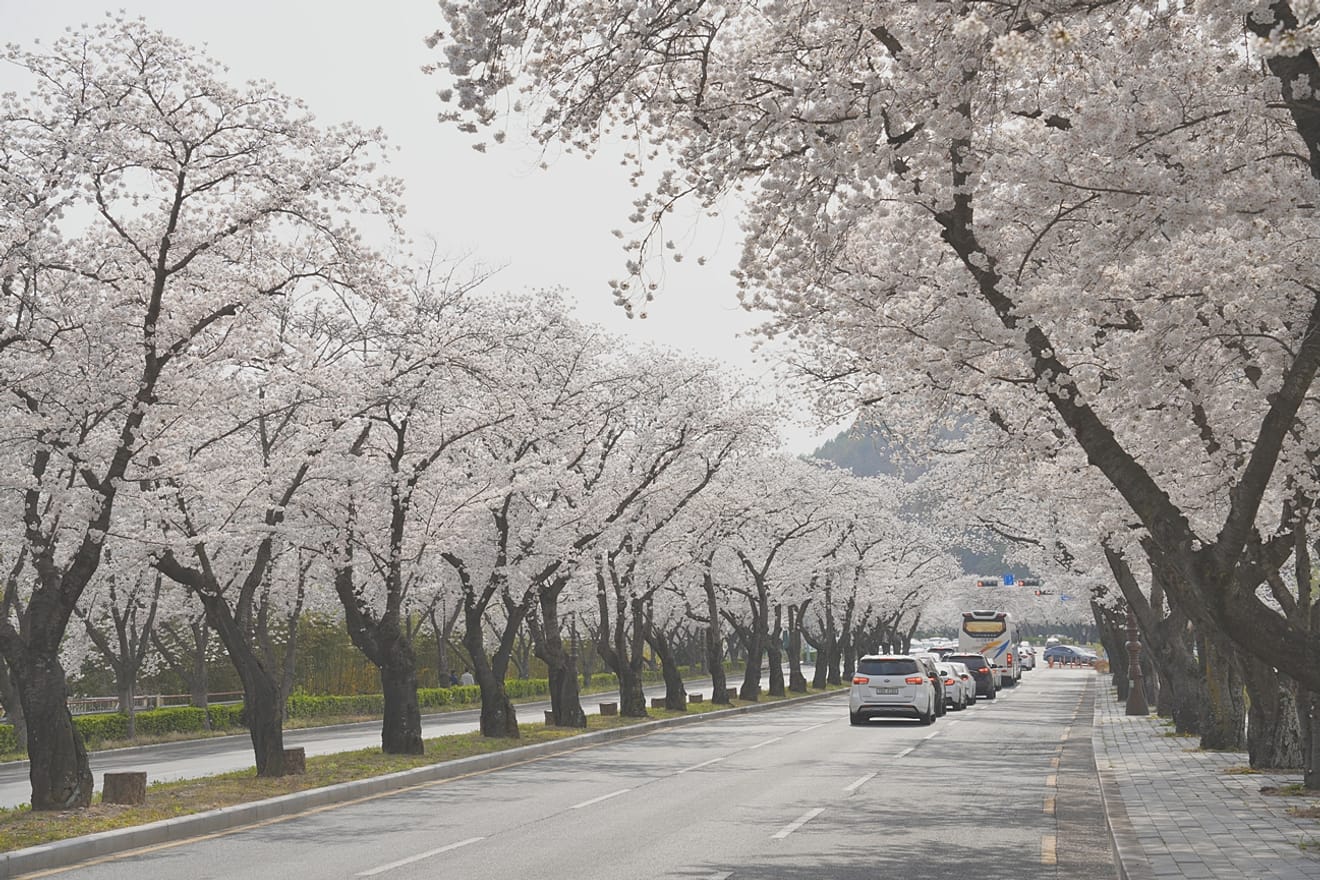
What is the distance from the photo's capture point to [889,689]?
107 ft

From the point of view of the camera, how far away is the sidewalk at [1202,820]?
31.2 ft

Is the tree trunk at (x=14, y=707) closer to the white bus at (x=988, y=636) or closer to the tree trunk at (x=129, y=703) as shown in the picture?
the tree trunk at (x=129, y=703)

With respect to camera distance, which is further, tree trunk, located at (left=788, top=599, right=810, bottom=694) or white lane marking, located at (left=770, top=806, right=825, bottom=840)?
tree trunk, located at (left=788, top=599, right=810, bottom=694)

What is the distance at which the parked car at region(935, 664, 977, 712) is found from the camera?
40.1 meters

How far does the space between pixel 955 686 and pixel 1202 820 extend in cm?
2944

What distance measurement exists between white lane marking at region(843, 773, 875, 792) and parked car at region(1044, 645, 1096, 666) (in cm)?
9938

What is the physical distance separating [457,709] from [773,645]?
1435cm

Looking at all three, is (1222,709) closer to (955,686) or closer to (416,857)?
(416,857)

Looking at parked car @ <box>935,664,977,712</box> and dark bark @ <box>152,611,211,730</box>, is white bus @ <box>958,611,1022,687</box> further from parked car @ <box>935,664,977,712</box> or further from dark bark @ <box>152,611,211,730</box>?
dark bark @ <box>152,611,211,730</box>

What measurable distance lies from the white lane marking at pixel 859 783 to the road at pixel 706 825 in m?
0.04

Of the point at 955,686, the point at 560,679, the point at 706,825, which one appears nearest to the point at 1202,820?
the point at 706,825

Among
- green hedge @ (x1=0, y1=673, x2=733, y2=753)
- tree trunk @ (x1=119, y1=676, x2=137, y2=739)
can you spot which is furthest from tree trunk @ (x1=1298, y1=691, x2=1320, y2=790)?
tree trunk @ (x1=119, y1=676, x2=137, y2=739)


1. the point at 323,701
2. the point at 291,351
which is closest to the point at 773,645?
the point at 323,701

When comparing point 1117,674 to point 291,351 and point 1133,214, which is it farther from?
point 1133,214
